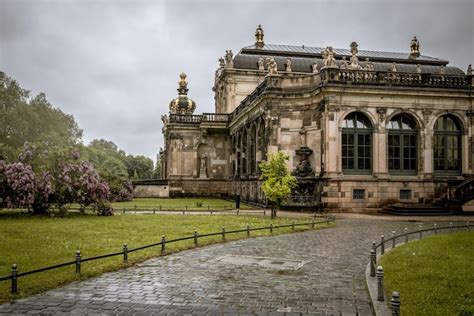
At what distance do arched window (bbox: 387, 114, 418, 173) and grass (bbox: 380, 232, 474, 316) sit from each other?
1828 centimetres

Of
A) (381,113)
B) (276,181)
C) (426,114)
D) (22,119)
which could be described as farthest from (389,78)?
(22,119)

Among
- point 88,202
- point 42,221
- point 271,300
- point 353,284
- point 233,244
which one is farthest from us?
point 88,202

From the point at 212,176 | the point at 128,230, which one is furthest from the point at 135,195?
the point at 128,230

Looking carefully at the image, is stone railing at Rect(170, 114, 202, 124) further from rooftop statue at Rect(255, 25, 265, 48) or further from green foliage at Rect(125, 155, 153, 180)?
green foliage at Rect(125, 155, 153, 180)

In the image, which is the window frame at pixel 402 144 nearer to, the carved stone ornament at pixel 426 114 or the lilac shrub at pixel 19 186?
the carved stone ornament at pixel 426 114

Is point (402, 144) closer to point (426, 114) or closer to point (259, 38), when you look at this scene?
point (426, 114)

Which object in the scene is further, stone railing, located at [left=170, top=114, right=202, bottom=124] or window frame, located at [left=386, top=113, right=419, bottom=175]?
stone railing, located at [left=170, top=114, right=202, bottom=124]

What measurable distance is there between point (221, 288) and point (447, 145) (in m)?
30.1

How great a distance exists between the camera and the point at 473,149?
35.4m

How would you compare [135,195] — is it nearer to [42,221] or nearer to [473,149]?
[42,221]

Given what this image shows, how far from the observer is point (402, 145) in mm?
34906

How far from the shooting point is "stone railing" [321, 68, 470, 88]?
33812mm

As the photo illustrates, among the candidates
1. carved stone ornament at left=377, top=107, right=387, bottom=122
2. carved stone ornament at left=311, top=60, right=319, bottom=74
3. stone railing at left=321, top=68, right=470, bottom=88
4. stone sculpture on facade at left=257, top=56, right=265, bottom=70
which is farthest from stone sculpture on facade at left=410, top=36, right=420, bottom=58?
carved stone ornament at left=377, top=107, right=387, bottom=122

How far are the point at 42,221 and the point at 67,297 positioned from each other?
16.3 m
